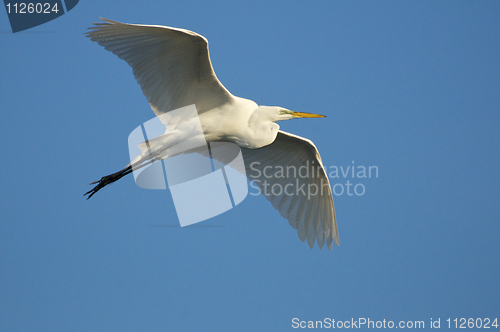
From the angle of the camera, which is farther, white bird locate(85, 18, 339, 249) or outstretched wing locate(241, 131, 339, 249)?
outstretched wing locate(241, 131, 339, 249)

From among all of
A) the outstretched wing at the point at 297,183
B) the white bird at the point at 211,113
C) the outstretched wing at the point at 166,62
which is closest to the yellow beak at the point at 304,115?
the white bird at the point at 211,113

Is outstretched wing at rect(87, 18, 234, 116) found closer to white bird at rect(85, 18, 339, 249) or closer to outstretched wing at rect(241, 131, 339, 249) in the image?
white bird at rect(85, 18, 339, 249)

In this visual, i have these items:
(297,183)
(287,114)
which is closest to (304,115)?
(287,114)

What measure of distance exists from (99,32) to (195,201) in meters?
2.96

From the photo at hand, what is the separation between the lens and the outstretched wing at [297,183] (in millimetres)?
7586

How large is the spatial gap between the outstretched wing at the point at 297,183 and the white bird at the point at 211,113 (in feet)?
0.05

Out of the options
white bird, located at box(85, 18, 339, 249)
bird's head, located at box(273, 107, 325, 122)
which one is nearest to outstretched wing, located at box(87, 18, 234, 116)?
white bird, located at box(85, 18, 339, 249)

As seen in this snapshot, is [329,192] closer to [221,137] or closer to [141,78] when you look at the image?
[221,137]

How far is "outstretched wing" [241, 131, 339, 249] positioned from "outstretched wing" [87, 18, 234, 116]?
4.97 ft

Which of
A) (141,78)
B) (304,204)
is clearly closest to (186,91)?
(141,78)

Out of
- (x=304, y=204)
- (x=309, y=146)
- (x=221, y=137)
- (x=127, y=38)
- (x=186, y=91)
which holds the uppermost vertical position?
(x=127, y=38)

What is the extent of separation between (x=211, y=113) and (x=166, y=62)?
3.15 feet

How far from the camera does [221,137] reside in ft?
22.1

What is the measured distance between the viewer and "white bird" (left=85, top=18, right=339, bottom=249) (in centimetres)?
586
